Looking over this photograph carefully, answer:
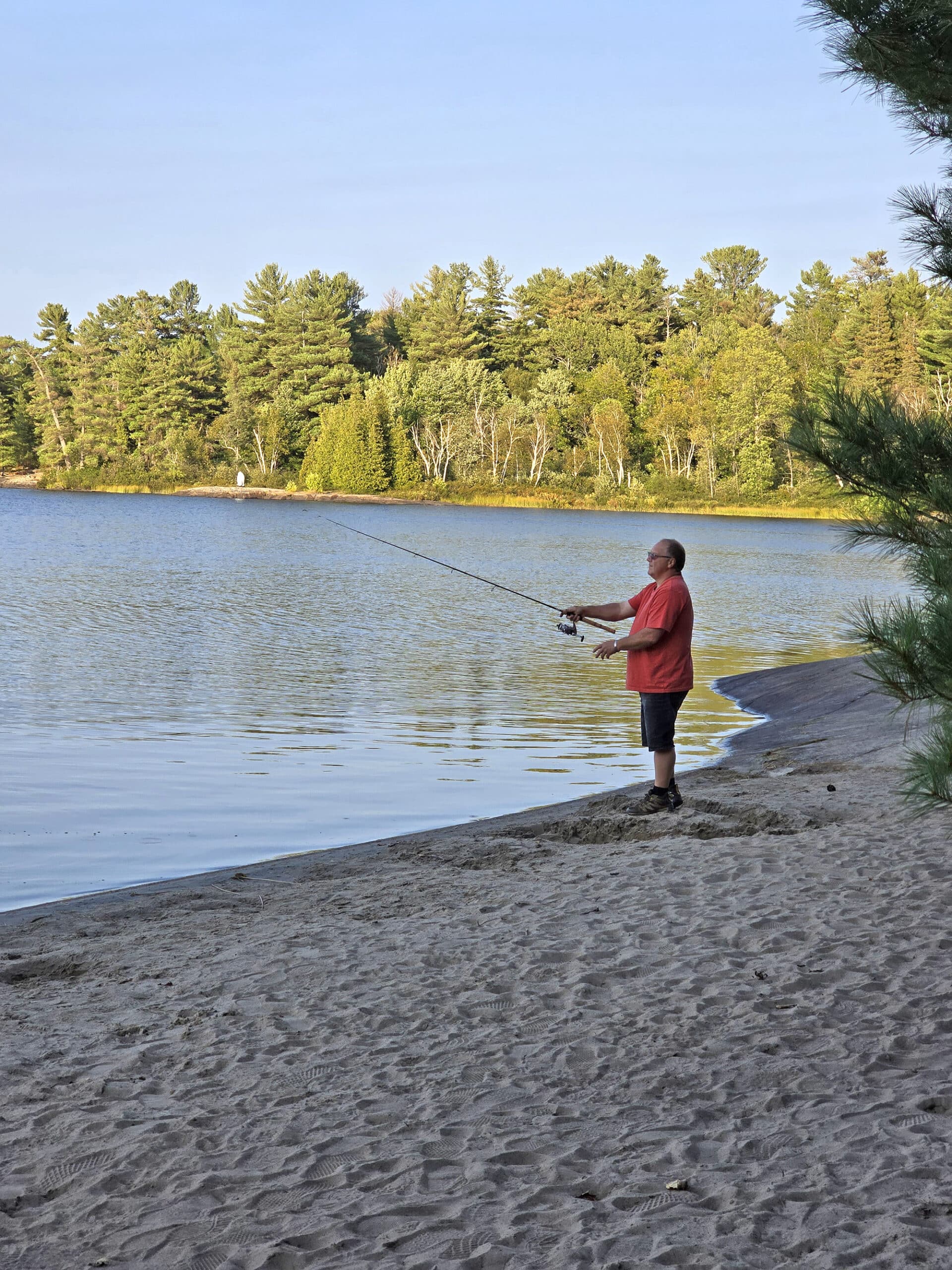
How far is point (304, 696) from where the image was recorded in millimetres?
13664

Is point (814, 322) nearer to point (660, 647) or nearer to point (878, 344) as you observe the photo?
point (878, 344)

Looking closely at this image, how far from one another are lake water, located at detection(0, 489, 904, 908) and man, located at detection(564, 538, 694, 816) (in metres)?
1.67

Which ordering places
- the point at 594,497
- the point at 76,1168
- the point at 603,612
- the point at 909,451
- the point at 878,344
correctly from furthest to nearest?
1. the point at 594,497
2. the point at 878,344
3. the point at 603,612
4. the point at 909,451
5. the point at 76,1168

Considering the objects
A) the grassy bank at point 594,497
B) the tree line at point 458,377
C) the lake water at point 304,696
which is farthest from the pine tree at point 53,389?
the lake water at point 304,696

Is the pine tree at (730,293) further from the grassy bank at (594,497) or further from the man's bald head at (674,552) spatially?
the man's bald head at (674,552)

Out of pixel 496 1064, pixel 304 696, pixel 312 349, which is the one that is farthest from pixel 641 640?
pixel 312 349

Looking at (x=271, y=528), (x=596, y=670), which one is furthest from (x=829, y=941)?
(x=271, y=528)

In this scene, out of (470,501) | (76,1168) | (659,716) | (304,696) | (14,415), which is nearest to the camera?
(76,1168)

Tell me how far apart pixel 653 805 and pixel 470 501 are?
73.7m

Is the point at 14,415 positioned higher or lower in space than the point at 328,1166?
higher

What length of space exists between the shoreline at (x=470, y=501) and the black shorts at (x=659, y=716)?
6377 cm

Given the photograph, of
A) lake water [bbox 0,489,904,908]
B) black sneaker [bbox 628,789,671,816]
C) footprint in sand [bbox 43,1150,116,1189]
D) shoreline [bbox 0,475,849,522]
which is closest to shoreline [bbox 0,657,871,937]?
lake water [bbox 0,489,904,908]

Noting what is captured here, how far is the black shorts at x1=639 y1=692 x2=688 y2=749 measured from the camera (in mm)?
7191

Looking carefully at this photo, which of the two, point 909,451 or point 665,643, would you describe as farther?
point 665,643
